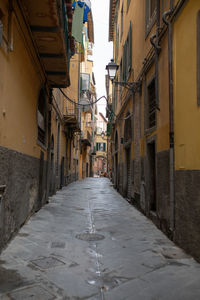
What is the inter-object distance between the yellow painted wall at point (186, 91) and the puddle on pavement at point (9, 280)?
2.79 m

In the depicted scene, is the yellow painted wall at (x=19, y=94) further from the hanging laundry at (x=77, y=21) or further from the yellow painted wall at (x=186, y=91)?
the yellow painted wall at (x=186, y=91)

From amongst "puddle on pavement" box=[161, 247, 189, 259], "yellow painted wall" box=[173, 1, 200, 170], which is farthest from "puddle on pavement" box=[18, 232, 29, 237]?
"yellow painted wall" box=[173, 1, 200, 170]

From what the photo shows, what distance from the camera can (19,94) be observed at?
5.43 metres

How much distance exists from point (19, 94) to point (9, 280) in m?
3.45

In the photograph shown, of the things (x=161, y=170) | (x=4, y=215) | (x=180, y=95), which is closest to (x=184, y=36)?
(x=180, y=95)

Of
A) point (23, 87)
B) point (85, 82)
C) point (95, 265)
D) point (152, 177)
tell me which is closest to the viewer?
point (95, 265)

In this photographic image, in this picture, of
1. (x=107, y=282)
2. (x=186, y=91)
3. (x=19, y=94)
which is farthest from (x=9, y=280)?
(x=186, y=91)

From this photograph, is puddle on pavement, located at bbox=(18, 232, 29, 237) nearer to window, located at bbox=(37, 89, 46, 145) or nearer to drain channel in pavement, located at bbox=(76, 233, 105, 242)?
drain channel in pavement, located at bbox=(76, 233, 105, 242)

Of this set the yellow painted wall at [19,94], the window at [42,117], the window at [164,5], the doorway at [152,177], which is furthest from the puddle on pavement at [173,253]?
the window at [42,117]

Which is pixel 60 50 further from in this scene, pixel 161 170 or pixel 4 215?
pixel 4 215

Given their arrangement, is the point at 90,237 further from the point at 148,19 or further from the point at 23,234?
the point at 148,19

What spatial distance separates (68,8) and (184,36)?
12.1ft

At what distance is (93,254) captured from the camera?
14.1 ft

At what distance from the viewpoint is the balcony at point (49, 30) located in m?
5.11
